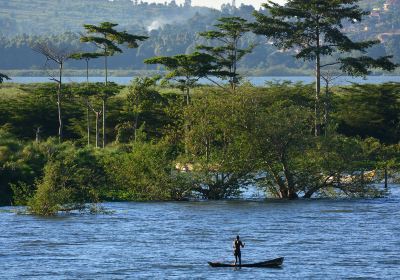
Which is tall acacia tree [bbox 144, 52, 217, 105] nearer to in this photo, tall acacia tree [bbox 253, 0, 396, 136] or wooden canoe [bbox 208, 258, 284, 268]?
tall acacia tree [bbox 253, 0, 396, 136]

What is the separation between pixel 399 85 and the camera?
358 ft

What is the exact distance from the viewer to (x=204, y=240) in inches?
2140

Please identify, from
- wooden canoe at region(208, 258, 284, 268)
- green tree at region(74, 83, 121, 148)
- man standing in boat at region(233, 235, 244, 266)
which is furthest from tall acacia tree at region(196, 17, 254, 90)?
wooden canoe at region(208, 258, 284, 268)

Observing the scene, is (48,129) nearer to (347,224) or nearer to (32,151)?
(32,151)

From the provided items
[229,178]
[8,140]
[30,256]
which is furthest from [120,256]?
[8,140]

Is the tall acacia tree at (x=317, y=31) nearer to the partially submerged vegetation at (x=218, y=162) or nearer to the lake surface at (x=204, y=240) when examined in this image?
the partially submerged vegetation at (x=218, y=162)

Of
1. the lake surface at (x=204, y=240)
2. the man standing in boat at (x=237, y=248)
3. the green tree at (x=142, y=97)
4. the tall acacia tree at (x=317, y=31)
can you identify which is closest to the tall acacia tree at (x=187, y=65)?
the green tree at (x=142, y=97)

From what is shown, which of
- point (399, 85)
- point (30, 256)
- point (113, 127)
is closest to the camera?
point (30, 256)

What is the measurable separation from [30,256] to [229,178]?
22.5 m

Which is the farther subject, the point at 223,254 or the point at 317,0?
the point at 317,0

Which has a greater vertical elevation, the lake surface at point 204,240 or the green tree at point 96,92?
the green tree at point 96,92

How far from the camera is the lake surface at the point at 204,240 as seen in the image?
149 feet

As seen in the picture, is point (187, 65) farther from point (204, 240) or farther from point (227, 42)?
point (204, 240)

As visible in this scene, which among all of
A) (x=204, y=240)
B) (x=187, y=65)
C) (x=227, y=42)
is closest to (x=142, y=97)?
(x=187, y=65)
